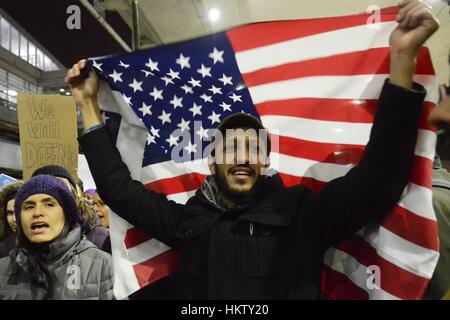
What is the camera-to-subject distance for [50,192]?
205 cm

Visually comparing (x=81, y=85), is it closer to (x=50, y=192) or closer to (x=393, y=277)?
(x=50, y=192)

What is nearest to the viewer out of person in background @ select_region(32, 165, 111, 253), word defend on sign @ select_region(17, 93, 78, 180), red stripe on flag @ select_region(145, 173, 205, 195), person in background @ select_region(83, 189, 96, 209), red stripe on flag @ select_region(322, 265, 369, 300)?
red stripe on flag @ select_region(322, 265, 369, 300)

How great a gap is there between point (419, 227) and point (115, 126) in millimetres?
1418

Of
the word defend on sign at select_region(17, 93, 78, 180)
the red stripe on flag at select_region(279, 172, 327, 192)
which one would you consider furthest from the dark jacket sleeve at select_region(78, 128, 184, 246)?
the word defend on sign at select_region(17, 93, 78, 180)

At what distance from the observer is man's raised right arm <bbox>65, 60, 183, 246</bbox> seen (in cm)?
178

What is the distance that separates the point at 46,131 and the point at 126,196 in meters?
1.78

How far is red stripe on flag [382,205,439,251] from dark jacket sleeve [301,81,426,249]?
0.19ft

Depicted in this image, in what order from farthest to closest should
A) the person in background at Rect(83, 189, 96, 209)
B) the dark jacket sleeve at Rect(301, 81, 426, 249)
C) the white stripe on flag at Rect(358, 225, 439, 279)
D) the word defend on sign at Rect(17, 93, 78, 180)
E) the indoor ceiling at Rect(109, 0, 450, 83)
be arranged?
the indoor ceiling at Rect(109, 0, 450, 83) < the person in background at Rect(83, 189, 96, 209) < the word defend on sign at Rect(17, 93, 78, 180) < the white stripe on flag at Rect(358, 225, 439, 279) < the dark jacket sleeve at Rect(301, 81, 426, 249)

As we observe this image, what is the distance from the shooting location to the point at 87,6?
13.6 ft

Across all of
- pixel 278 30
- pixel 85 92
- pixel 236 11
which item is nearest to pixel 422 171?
pixel 278 30

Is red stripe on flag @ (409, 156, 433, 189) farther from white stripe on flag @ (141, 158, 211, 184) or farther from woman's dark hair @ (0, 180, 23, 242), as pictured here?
woman's dark hair @ (0, 180, 23, 242)

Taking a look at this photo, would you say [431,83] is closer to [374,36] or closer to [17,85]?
[374,36]

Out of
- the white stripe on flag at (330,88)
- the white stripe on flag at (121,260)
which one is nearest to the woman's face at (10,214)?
the white stripe on flag at (121,260)

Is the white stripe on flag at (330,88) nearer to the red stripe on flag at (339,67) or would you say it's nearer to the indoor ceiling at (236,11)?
the red stripe on flag at (339,67)
